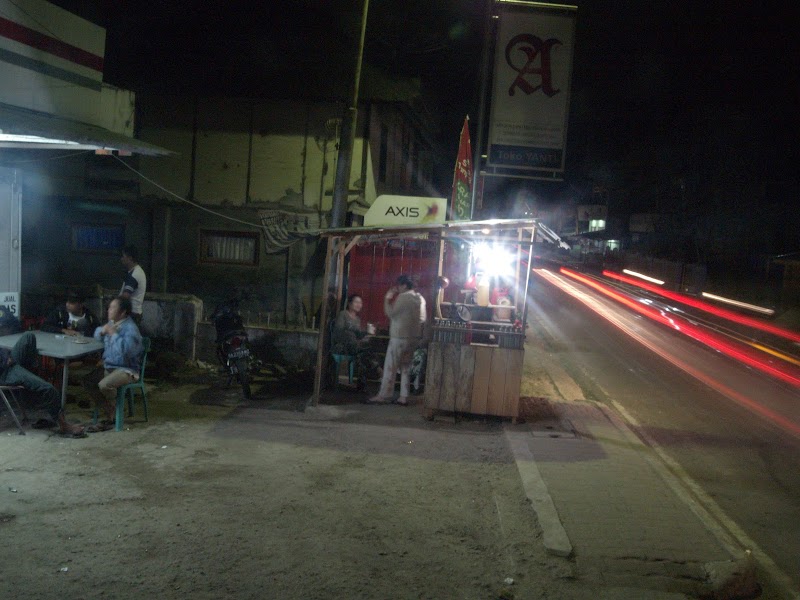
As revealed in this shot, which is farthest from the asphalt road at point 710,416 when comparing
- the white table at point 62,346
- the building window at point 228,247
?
the building window at point 228,247

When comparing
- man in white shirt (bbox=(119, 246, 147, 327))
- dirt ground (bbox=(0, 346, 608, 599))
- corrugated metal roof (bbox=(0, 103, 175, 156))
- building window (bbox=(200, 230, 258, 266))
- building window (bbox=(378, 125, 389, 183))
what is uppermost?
building window (bbox=(378, 125, 389, 183))

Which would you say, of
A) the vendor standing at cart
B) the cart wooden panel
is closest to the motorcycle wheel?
the vendor standing at cart

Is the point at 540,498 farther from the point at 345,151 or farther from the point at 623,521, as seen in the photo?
the point at 345,151

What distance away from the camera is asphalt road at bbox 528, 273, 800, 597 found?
6035mm

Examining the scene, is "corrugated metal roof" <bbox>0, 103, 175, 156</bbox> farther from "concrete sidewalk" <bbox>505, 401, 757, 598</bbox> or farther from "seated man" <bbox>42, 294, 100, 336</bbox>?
"concrete sidewalk" <bbox>505, 401, 757, 598</bbox>

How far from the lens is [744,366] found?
15.4 meters

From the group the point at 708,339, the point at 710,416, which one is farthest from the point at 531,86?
the point at 708,339

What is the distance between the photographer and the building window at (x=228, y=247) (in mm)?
14719

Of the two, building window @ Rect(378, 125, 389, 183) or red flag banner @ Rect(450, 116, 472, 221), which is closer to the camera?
red flag banner @ Rect(450, 116, 472, 221)

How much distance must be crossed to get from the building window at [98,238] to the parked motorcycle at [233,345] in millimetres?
5572

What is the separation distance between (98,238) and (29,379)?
8599mm

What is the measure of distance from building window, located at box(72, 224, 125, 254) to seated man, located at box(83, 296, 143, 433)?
7.79 m

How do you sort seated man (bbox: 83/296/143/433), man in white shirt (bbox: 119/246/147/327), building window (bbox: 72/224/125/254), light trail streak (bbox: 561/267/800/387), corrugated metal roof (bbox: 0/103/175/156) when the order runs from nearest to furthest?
corrugated metal roof (bbox: 0/103/175/156) < seated man (bbox: 83/296/143/433) < man in white shirt (bbox: 119/246/147/327) < light trail streak (bbox: 561/267/800/387) < building window (bbox: 72/224/125/254)

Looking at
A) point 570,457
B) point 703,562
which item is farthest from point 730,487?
point 703,562
